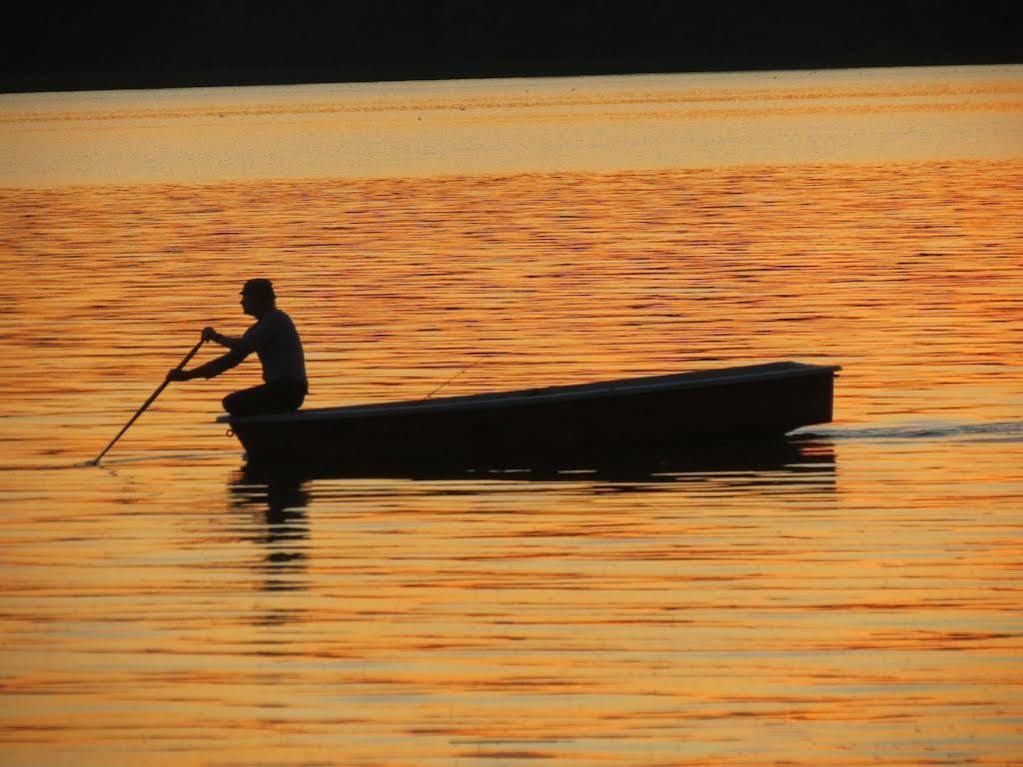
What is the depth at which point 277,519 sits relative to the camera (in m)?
17.5

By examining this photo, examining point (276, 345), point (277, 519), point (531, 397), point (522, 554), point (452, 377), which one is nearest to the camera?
point (522, 554)

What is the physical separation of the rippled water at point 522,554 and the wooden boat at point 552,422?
34 cm

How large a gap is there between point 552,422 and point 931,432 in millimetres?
3655

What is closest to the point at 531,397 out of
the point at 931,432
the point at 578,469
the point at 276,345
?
the point at 578,469

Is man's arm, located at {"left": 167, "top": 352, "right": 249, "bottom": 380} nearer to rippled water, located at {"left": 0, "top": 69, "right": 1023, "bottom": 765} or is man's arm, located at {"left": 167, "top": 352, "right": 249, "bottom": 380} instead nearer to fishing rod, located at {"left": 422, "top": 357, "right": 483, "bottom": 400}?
rippled water, located at {"left": 0, "top": 69, "right": 1023, "bottom": 765}

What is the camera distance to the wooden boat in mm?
19156

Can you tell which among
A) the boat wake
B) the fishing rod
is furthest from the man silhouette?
the boat wake

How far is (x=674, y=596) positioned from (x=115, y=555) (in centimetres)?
427

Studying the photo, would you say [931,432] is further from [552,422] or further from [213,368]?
[213,368]

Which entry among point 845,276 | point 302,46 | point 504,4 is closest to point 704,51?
point 504,4

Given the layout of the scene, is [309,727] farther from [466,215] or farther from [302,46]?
[302,46]

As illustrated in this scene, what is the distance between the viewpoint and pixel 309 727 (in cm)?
1175

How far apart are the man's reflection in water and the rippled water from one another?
0.18 ft

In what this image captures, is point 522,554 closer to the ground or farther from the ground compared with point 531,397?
closer to the ground
